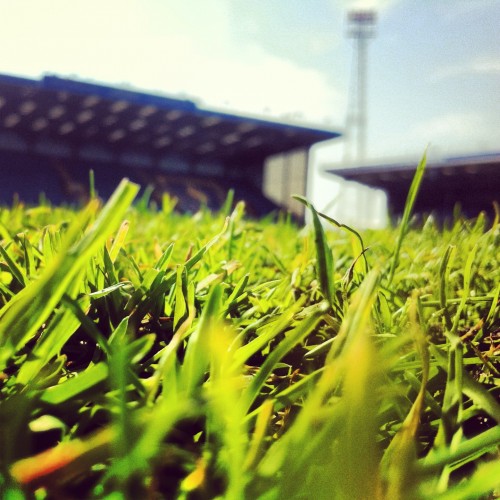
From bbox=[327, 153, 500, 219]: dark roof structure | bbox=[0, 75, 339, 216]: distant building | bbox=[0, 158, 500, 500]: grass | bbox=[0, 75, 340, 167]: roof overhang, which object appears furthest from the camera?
bbox=[0, 75, 339, 216]: distant building

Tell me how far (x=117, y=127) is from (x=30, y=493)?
40.5ft

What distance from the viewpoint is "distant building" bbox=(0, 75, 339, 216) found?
1037cm

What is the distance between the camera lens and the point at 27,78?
975cm

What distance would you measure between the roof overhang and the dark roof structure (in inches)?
70.6

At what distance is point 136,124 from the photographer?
11539 mm

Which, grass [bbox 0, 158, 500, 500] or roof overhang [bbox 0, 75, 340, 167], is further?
roof overhang [bbox 0, 75, 340, 167]

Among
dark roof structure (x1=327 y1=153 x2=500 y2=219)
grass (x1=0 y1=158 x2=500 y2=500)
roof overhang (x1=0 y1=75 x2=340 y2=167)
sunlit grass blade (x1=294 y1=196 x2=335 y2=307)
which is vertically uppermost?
roof overhang (x1=0 y1=75 x2=340 y2=167)

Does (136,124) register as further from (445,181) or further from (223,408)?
(223,408)

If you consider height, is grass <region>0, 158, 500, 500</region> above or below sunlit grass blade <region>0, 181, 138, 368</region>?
below

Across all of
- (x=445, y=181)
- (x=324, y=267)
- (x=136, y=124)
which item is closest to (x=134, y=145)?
(x=136, y=124)

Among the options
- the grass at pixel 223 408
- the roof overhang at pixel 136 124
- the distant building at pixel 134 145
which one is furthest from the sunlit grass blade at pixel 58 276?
the roof overhang at pixel 136 124

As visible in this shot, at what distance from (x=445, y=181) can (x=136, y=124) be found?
6892mm

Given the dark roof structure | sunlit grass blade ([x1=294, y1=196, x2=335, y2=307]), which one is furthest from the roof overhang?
sunlit grass blade ([x1=294, y1=196, x2=335, y2=307])

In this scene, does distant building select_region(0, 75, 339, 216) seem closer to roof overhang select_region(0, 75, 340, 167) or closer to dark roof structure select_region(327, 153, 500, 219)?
roof overhang select_region(0, 75, 340, 167)
